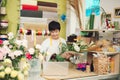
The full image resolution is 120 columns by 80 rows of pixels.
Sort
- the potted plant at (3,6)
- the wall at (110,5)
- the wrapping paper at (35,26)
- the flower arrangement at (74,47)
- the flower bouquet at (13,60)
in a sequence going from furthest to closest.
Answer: the wrapping paper at (35,26)
the potted plant at (3,6)
the wall at (110,5)
the flower arrangement at (74,47)
the flower bouquet at (13,60)

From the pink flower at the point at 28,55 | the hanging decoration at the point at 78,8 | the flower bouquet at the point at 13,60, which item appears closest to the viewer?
the flower bouquet at the point at 13,60

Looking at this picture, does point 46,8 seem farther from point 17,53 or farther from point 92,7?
point 17,53

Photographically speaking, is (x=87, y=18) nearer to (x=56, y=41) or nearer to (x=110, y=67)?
(x=56, y=41)

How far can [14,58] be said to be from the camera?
1.52 metres

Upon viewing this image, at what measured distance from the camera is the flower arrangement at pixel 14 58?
4.56 feet

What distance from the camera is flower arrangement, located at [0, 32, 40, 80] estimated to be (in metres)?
1.39

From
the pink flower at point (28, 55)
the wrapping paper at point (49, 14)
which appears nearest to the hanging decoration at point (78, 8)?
the wrapping paper at point (49, 14)

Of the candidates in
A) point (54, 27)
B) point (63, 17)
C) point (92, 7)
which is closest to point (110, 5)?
point (92, 7)

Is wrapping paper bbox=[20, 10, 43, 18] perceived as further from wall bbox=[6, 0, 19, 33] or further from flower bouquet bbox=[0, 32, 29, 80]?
flower bouquet bbox=[0, 32, 29, 80]

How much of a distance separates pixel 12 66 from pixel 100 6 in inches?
78.1

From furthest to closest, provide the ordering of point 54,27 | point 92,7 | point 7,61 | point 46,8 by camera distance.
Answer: point 46,8, point 92,7, point 54,27, point 7,61

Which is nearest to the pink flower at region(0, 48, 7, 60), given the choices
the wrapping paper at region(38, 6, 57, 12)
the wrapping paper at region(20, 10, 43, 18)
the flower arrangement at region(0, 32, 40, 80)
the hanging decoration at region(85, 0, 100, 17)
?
the flower arrangement at region(0, 32, 40, 80)

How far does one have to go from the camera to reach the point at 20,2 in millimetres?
4352

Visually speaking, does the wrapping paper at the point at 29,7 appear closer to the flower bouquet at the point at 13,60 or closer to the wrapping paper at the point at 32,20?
the wrapping paper at the point at 32,20
